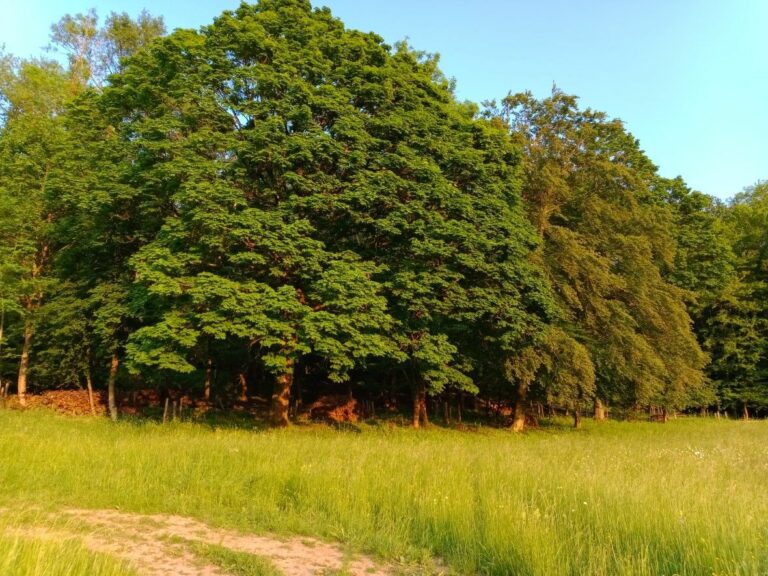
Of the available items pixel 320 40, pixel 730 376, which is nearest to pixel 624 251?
pixel 320 40

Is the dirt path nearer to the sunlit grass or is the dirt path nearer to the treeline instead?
the sunlit grass

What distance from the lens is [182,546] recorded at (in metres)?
5.84

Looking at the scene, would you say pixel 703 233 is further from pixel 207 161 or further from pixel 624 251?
pixel 207 161

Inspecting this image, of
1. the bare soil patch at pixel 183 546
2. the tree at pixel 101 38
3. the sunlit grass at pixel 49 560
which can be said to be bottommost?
the bare soil patch at pixel 183 546

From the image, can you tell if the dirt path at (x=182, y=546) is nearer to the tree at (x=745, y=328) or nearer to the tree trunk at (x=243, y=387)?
the tree trunk at (x=243, y=387)

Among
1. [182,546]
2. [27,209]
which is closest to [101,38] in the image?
[27,209]

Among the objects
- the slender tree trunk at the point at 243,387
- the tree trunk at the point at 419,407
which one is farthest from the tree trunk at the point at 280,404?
the slender tree trunk at the point at 243,387

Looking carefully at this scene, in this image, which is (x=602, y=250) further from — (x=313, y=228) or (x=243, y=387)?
(x=243, y=387)

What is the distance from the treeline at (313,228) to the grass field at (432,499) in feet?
19.7

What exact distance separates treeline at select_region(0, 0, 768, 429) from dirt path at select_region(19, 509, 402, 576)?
826 cm

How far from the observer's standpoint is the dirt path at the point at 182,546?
17.3ft

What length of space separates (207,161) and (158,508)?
1174 centimetres

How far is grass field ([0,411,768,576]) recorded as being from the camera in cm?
470

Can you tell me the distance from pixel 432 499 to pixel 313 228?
10943mm
